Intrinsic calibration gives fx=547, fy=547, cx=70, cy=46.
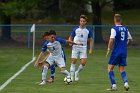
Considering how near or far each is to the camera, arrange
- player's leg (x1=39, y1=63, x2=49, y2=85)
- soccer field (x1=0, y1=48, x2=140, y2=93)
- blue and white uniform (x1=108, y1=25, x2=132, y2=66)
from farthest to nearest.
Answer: player's leg (x1=39, y1=63, x2=49, y2=85), soccer field (x1=0, y1=48, x2=140, y2=93), blue and white uniform (x1=108, y1=25, x2=132, y2=66)

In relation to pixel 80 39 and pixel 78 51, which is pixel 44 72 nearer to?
pixel 78 51

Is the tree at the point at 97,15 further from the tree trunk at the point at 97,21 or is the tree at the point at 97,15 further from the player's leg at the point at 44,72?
the player's leg at the point at 44,72

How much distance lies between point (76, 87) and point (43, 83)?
48.3 inches

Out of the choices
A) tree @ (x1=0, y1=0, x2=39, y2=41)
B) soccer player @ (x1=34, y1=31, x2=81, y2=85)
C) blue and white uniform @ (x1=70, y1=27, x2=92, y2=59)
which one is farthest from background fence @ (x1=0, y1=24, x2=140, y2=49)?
soccer player @ (x1=34, y1=31, x2=81, y2=85)

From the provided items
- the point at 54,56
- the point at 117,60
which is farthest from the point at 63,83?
the point at 117,60

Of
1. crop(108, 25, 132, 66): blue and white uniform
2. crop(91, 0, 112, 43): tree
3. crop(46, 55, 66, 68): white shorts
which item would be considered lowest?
crop(46, 55, 66, 68): white shorts

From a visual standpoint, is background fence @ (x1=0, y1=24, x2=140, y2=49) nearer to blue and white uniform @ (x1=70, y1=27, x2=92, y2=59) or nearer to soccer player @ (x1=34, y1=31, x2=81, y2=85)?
blue and white uniform @ (x1=70, y1=27, x2=92, y2=59)

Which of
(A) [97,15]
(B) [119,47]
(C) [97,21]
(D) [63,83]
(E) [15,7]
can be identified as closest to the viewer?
(B) [119,47]

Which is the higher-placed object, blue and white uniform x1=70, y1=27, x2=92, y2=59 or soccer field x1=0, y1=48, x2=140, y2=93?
→ blue and white uniform x1=70, y1=27, x2=92, y2=59

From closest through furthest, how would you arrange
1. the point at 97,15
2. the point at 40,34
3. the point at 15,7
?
the point at 15,7
the point at 97,15
the point at 40,34

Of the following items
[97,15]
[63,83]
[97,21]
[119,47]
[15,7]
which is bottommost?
[63,83]

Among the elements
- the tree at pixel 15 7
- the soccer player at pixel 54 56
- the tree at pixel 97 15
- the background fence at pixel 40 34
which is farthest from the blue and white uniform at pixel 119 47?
the background fence at pixel 40 34

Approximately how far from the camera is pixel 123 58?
46.7ft

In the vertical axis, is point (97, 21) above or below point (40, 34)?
above
